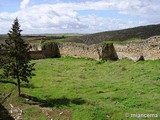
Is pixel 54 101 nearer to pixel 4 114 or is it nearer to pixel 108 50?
pixel 4 114

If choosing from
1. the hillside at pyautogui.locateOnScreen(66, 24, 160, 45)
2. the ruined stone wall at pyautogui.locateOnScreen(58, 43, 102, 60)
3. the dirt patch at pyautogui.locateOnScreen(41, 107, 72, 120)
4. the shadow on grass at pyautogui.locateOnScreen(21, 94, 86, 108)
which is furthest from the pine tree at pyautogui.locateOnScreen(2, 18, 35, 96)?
the hillside at pyautogui.locateOnScreen(66, 24, 160, 45)

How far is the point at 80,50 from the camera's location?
3409 centimetres

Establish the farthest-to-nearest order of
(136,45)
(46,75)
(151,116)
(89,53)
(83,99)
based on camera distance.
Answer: (89,53)
(136,45)
(46,75)
(83,99)
(151,116)

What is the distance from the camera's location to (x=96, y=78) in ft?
73.1

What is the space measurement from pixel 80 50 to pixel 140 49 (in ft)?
28.5

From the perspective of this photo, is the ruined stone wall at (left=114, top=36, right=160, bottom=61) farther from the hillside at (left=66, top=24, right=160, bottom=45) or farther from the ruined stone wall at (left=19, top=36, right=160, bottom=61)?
the hillside at (left=66, top=24, right=160, bottom=45)

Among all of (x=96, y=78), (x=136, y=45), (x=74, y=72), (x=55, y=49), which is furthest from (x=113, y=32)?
(x=96, y=78)

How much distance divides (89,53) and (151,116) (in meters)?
19.5

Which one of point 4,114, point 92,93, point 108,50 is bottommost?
point 4,114

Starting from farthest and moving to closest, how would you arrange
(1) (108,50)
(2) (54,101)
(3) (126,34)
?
(3) (126,34) < (1) (108,50) < (2) (54,101)

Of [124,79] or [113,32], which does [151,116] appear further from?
[113,32]

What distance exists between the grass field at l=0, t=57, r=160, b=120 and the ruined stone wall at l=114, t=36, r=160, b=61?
1.02 m

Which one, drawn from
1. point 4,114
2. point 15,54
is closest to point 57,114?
point 4,114

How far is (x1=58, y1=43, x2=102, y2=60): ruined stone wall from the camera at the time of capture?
31328 millimetres
